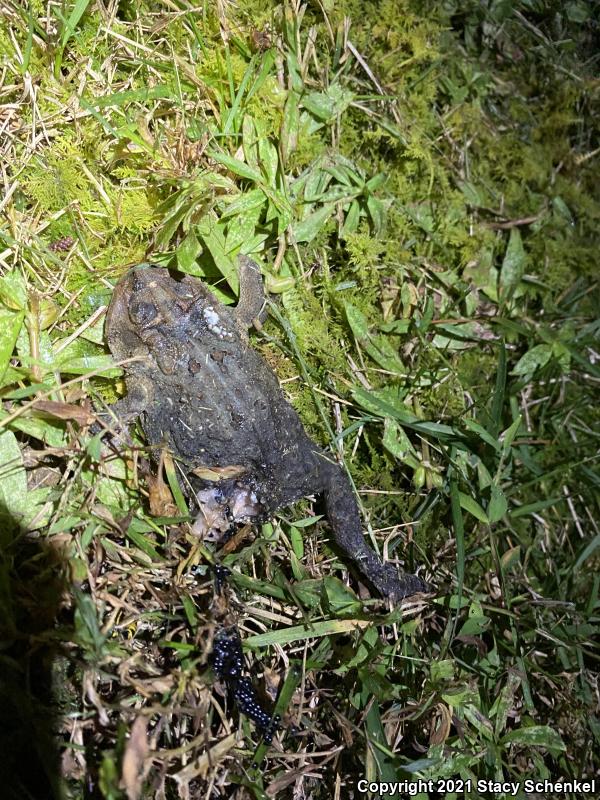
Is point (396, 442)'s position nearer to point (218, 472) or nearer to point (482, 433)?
point (482, 433)

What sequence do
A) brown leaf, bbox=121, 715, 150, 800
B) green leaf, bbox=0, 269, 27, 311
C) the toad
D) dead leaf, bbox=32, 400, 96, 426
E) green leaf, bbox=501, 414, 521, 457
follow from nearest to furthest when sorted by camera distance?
brown leaf, bbox=121, 715, 150, 800, dead leaf, bbox=32, 400, 96, 426, green leaf, bbox=0, 269, 27, 311, the toad, green leaf, bbox=501, 414, 521, 457

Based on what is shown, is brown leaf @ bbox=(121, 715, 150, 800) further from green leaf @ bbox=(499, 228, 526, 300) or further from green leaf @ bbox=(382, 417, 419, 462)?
green leaf @ bbox=(499, 228, 526, 300)

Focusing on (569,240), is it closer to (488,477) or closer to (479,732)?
(488,477)

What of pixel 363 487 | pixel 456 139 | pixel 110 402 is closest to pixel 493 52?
pixel 456 139

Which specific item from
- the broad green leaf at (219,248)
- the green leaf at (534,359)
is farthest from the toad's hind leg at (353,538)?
the green leaf at (534,359)

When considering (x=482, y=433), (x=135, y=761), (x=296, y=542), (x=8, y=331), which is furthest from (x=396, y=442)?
(x=8, y=331)

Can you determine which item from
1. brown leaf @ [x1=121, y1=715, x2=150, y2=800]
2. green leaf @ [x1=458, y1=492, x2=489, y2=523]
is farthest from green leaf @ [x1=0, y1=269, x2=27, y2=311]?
green leaf @ [x1=458, y1=492, x2=489, y2=523]
